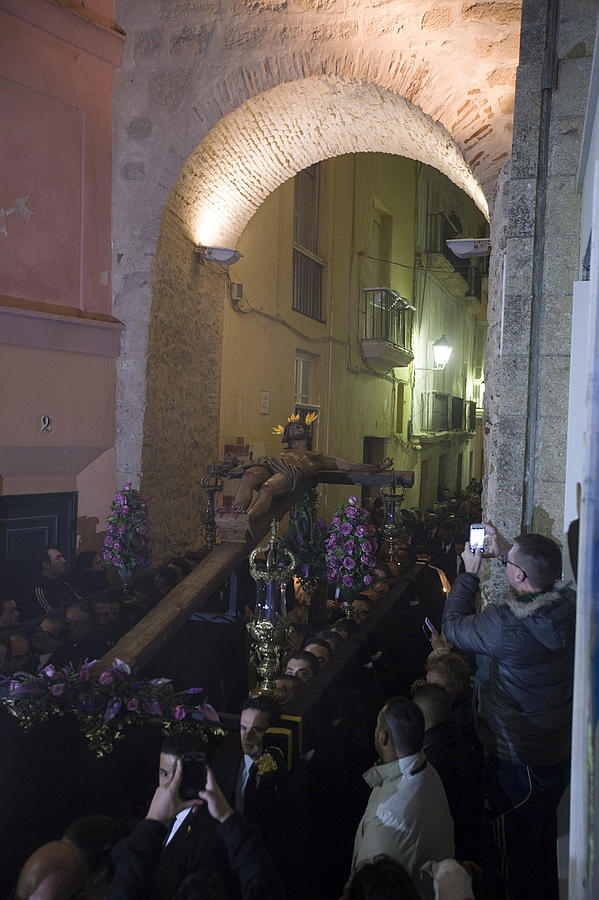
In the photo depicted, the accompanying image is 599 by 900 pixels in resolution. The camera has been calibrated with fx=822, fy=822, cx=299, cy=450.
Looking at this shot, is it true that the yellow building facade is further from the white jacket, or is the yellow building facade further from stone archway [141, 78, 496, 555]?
the white jacket

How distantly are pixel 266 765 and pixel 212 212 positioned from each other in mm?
7217

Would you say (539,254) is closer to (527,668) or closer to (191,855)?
(527,668)

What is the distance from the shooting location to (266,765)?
316 cm

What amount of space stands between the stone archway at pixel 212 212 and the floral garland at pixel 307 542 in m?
1.72

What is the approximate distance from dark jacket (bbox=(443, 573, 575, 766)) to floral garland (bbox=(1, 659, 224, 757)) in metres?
1.29

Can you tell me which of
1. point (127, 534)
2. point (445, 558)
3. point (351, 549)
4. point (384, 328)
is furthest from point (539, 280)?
point (384, 328)

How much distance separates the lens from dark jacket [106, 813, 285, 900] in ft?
8.30

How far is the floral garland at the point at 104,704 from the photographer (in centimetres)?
392

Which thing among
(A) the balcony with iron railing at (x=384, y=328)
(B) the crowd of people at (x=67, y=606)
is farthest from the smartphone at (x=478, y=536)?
(A) the balcony with iron railing at (x=384, y=328)

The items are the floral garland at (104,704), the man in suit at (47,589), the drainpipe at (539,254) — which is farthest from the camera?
the man in suit at (47,589)

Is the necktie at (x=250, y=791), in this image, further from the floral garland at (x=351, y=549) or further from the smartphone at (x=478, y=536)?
the floral garland at (x=351, y=549)

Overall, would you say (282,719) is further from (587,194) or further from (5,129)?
(5,129)

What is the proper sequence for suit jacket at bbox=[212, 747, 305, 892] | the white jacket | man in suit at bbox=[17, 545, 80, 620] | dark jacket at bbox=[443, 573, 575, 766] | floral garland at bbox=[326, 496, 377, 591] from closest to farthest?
the white jacket < suit jacket at bbox=[212, 747, 305, 892] < dark jacket at bbox=[443, 573, 575, 766] < floral garland at bbox=[326, 496, 377, 591] < man in suit at bbox=[17, 545, 80, 620]

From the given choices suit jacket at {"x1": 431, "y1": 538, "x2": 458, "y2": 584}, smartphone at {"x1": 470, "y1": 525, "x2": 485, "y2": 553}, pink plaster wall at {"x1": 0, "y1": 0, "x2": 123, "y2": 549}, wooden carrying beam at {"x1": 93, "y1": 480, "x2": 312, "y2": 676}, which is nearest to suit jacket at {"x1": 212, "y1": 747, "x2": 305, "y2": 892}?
smartphone at {"x1": 470, "y1": 525, "x2": 485, "y2": 553}
